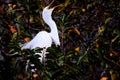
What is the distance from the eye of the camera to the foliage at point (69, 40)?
1.59 meters

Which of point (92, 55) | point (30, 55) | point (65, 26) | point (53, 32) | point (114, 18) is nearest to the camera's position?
point (30, 55)

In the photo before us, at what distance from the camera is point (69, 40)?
2506 mm

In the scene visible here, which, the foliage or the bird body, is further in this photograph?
the bird body

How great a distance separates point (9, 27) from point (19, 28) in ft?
0.28

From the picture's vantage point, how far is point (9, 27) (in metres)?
2.54

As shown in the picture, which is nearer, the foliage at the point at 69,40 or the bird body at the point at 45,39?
the foliage at the point at 69,40

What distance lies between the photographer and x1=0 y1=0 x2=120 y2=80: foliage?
62.7 inches

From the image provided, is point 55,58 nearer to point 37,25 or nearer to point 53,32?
point 53,32

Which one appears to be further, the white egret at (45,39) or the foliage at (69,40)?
the white egret at (45,39)

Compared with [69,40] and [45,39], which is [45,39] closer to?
[45,39]

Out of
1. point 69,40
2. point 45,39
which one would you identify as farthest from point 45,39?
point 69,40

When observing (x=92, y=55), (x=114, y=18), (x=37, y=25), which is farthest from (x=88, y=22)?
(x=92, y=55)

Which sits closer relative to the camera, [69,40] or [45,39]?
[45,39]

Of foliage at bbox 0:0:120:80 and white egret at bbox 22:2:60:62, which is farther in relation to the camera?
white egret at bbox 22:2:60:62
